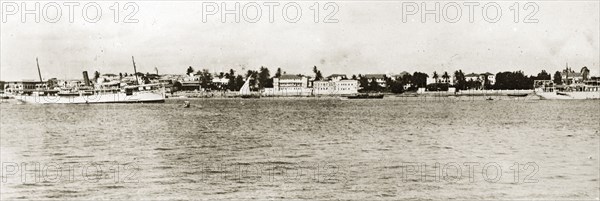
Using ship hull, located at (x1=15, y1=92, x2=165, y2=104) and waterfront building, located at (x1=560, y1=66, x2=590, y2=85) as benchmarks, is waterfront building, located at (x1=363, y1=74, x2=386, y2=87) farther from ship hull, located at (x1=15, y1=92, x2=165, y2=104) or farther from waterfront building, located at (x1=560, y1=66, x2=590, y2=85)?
ship hull, located at (x1=15, y1=92, x2=165, y2=104)

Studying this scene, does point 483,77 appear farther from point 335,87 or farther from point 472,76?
point 335,87

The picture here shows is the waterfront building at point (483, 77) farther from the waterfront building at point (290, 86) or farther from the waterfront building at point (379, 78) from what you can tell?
the waterfront building at point (290, 86)

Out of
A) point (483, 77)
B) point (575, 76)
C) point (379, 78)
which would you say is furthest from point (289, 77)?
point (575, 76)

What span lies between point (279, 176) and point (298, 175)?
0.55 metres

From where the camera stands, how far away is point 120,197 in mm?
15148

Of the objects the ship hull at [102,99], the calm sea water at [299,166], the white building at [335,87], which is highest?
the white building at [335,87]

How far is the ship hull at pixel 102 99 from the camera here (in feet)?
347

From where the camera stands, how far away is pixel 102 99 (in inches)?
4178

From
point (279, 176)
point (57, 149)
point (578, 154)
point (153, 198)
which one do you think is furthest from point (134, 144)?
point (578, 154)

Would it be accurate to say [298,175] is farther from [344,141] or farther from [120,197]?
[344,141]

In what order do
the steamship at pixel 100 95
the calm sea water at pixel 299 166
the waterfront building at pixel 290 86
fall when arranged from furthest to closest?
the waterfront building at pixel 290 86
the steamship at pixel 100 95
the calm sea water at pixel 299 166

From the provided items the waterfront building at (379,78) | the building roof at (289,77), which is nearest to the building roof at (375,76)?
the waterfront building at (379,78)

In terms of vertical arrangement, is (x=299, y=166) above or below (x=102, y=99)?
below

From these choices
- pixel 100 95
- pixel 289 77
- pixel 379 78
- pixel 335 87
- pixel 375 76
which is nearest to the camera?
pixel 100 95
